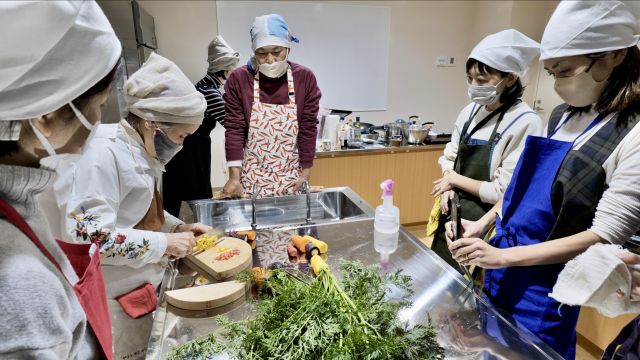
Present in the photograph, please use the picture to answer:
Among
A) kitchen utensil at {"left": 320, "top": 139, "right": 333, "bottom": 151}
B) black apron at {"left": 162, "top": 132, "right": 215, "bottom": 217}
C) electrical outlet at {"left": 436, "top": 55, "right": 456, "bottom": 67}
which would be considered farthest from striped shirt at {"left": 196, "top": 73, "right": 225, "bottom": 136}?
electrical outlet at {"left": 436, "top": 55, "right": 456, "bottom": 67}

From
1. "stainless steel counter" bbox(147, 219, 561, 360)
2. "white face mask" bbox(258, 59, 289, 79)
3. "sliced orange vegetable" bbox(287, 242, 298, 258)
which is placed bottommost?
"stainless steel counter" bbox(147, 219, 561, 360)

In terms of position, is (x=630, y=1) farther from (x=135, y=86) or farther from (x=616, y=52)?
(x=135, y=86)

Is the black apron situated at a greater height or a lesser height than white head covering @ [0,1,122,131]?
lesser

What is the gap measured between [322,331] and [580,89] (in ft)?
2.97

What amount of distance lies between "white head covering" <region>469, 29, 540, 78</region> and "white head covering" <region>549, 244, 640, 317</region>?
95cm

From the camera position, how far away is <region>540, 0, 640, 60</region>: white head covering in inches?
33.4

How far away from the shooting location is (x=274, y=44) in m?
1.70

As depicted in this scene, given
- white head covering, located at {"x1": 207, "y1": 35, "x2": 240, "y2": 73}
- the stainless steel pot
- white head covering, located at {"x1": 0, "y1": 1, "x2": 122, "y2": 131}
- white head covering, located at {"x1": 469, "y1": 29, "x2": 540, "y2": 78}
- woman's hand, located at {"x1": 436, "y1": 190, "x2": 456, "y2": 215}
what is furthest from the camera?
the stainless steel pot

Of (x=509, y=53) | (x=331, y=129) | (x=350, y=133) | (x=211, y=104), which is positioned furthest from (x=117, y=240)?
(x=350, y=133)

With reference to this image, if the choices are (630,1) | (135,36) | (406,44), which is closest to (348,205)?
(630,1)

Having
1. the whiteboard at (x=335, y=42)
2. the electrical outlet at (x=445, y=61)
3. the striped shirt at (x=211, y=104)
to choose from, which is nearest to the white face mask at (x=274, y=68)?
the striped shirt at (x=211, y=104)

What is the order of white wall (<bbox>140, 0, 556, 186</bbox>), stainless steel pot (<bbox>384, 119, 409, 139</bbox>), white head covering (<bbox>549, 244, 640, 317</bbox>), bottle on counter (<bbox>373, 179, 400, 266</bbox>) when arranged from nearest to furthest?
white head covering (<bbox>549, 244, 640, 317</bbox>), bottle on counter (<bbox>373, 179, 400, 266</bbox>), stainless steel pot (<bbox>384, 119, 409, 139</bbox>), white wall (<bbox>140, 0, 556, 186</bbox>)

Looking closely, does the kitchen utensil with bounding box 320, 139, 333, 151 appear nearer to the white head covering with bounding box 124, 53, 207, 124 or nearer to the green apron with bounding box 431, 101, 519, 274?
the green apron with bounding box 431, 101, 519, 274

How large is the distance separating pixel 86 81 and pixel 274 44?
1314 mm
